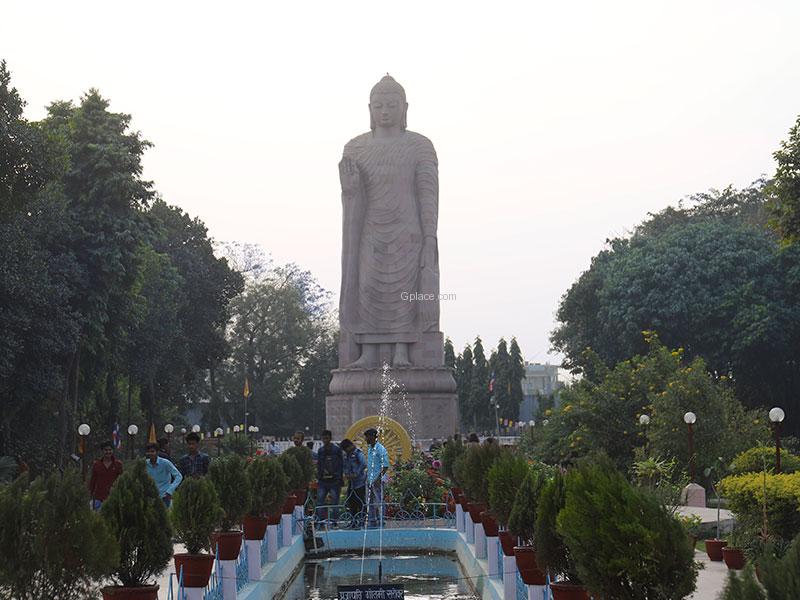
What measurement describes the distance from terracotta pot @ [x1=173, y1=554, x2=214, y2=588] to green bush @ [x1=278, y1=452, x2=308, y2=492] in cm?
540

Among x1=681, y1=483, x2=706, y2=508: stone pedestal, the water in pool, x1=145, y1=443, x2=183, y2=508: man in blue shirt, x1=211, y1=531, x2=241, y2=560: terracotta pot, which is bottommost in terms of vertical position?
the water in pool

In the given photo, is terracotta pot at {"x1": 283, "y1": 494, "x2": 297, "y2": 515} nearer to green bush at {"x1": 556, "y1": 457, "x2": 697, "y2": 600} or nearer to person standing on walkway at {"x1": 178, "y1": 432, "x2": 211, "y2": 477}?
person standing on walkway at {"x1": 178, "y1": 432, "x2": 211, "y2": 477}

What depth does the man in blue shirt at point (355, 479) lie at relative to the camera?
53.5 ft

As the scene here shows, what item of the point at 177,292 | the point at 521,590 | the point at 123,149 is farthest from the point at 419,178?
the point at 521,590

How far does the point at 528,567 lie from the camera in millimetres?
8859

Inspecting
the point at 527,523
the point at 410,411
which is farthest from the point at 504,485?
the point at 410,411

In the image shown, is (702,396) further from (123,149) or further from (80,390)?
(80,390)

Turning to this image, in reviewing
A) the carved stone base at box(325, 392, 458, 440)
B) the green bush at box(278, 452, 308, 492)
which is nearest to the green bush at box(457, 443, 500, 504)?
the green bush at box(278, 452, 308, 492)

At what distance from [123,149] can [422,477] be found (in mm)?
14555

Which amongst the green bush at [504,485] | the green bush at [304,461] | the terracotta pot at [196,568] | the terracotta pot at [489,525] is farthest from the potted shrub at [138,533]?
the green bush at [304,461]

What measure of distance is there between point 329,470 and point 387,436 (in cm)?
645

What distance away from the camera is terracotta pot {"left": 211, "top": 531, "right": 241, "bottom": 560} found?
9938mm

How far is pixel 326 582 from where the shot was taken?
13109 millimetres

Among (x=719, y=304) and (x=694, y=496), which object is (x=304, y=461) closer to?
(x=694, y=496)
